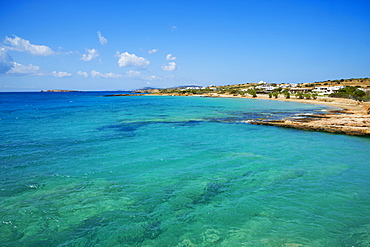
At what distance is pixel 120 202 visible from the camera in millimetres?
9461

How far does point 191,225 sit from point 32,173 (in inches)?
397

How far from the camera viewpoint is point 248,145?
19.3 m

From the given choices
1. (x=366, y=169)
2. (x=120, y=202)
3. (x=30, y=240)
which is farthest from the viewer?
(x=366, y=169)

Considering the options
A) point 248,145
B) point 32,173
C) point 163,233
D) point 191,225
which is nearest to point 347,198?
point 191,225

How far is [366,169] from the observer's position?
1350 cm

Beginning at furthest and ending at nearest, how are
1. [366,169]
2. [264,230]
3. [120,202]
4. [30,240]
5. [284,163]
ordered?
[284,163], [366,169], [120,202], [264,230], [30,240]

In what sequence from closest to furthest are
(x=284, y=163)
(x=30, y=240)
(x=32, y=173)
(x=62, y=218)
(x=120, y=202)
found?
(x=30, y=240)
(x=62, y=218)
(x=120, y=202)
(x=32, y=173)
(x=284, y=163)

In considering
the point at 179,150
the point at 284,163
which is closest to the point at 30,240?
the point at 179,150

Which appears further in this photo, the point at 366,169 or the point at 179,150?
the point at 179,150

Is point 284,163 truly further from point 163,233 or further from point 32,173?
point 32,173

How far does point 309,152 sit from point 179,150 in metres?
10.1

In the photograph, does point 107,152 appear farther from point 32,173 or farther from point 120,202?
point 120,202

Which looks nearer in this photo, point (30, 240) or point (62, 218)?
point (30, 240)

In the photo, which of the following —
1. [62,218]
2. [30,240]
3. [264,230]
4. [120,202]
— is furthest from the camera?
[120,202]
